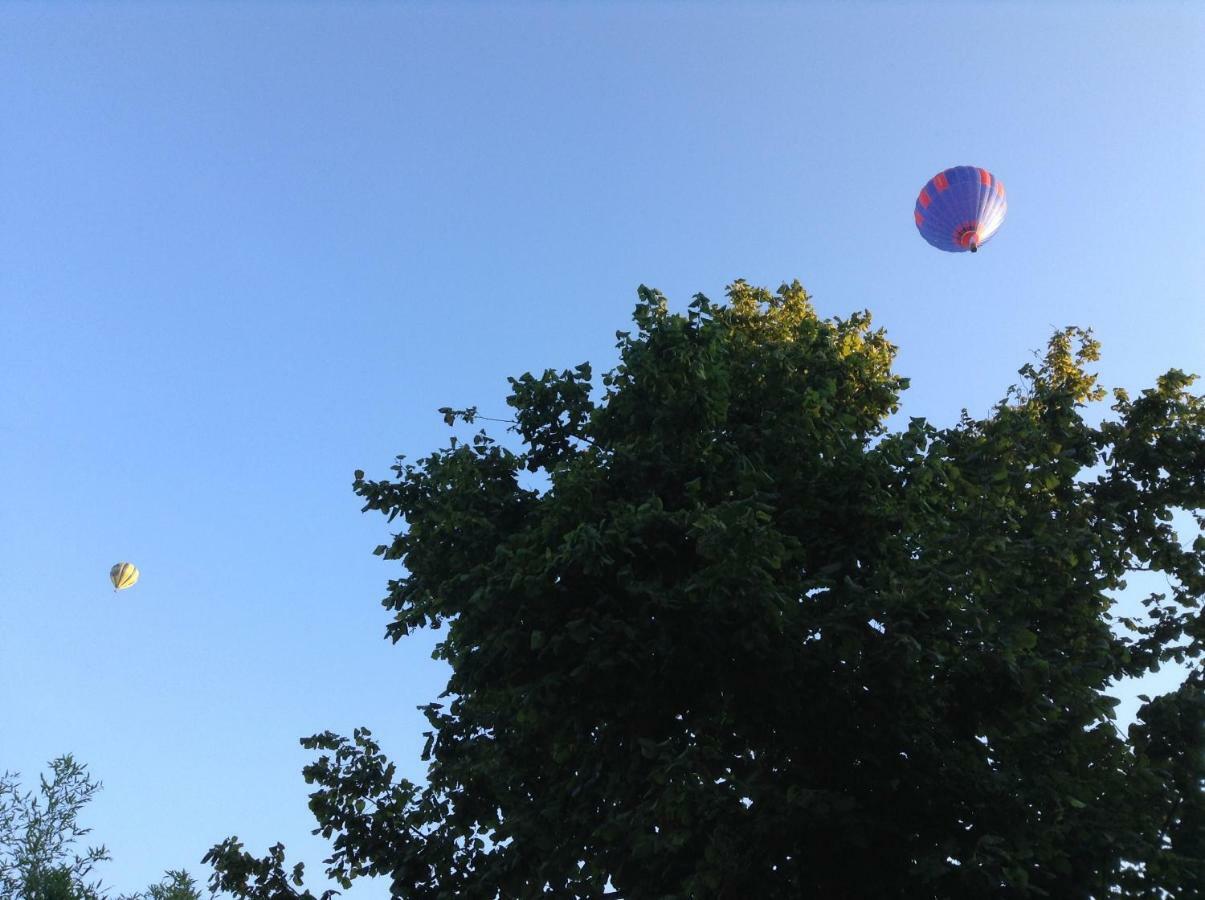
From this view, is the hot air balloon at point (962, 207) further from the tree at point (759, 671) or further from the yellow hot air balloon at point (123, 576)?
the yellow hot air balloon at point (123, 576)

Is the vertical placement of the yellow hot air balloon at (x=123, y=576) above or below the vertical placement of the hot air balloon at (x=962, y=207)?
below

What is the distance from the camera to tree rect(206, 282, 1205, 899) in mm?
11852

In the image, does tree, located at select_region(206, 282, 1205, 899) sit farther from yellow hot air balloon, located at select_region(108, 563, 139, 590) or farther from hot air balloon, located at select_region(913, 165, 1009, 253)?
yellow hot air balloon, located at select_region(108, 563, 139, 590)

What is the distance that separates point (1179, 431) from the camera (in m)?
17.0

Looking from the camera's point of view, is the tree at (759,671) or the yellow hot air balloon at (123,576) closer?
the tree at (759,671)

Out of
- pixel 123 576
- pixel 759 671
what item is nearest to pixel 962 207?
pixel 759 671

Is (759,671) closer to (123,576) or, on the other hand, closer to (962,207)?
(962,207)

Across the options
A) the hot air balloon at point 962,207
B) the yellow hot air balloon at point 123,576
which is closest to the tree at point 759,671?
the hot air balloon at point 962,207

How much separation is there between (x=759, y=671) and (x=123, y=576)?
3843cm

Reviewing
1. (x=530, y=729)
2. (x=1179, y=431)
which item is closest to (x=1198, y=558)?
(x=1179, y=431)

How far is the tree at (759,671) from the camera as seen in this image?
1185cm

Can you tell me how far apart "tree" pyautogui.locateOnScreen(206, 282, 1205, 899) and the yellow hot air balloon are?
105 ft

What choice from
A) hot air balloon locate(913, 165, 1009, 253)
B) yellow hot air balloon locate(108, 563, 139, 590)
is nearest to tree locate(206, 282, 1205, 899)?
hot air balloon locate(913, 165, 1009, 253)

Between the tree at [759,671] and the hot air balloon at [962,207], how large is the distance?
19123 mm
